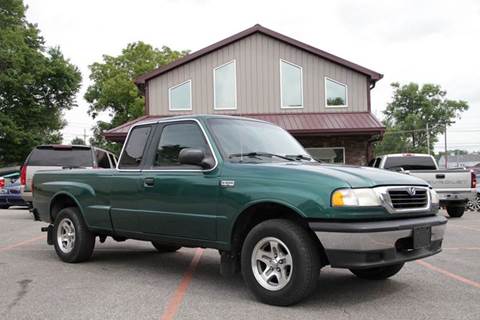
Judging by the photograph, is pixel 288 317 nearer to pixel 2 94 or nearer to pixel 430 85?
pixel 2 94

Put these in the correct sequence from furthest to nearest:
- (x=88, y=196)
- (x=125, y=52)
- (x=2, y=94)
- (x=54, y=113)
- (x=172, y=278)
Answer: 1. (x=125, y=52)
2. (x=54, y=113)
3. (x=2, y=94)
4. (x=88, y=196)
5. (x=172, y=278)

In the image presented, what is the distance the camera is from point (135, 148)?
6641 mm

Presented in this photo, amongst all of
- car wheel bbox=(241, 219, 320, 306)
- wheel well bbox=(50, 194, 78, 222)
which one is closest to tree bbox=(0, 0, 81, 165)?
wheel well bbox=(50, 194, 78, 222)

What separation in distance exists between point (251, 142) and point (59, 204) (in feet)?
11.3

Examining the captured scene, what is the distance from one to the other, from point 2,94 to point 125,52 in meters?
16.3

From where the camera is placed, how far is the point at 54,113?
39.6 m

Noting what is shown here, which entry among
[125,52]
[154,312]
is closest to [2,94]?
[125,52]

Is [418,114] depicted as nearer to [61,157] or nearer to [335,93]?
[335,93]

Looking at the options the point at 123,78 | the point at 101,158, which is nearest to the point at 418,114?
the point at 123,78

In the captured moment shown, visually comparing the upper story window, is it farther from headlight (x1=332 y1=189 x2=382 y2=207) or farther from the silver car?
headlight (x1=332 y1=189 x2=382 y2=207)

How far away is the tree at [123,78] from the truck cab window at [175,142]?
40914 millimetres

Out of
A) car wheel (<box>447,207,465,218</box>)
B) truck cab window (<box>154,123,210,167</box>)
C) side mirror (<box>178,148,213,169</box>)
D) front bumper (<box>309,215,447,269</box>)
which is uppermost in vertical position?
truck cab window (<box>154,123,210,167</box>)

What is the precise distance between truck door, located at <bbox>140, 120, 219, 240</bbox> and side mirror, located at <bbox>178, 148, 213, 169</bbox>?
0.09 m

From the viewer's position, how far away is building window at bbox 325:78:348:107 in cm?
2166
